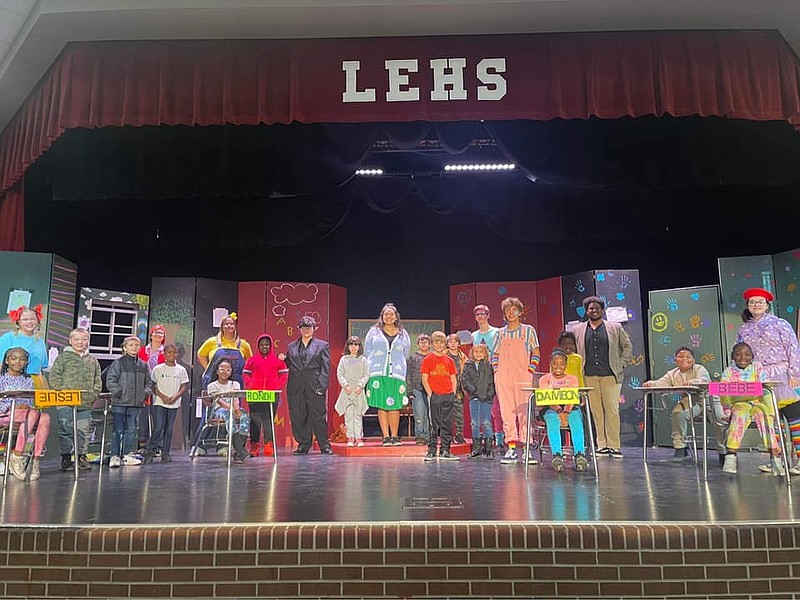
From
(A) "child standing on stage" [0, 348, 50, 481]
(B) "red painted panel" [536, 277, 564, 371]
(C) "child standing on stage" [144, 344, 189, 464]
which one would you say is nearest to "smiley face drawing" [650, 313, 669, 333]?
(B) "red painted panel" [536, 277, 564, 371]

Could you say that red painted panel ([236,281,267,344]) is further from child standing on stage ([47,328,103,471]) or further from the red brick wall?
the red brick wall

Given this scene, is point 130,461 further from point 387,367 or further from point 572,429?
point 572,429

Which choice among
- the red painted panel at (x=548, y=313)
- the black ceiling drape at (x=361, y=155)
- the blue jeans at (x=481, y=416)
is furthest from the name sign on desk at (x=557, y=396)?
the red painted panel at (x=548, y=313)

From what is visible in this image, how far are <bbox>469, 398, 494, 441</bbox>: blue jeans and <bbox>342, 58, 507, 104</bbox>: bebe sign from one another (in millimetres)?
3056

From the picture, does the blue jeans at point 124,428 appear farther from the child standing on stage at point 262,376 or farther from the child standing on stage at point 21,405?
the child standing on stage at point 262,376

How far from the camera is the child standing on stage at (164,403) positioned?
259 inches

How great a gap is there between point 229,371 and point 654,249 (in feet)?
23.1

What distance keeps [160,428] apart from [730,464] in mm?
5526

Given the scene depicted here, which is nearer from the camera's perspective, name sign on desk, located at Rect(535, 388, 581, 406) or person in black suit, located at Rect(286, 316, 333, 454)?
name sign on desk, located at Rect(535, 388, 581, 406)

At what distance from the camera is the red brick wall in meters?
2.61

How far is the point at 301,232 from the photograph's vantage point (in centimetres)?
916

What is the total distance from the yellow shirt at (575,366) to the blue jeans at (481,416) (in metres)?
0.89

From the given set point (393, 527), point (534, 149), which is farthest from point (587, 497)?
point (534, 149)

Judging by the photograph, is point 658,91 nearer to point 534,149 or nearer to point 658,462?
point 534,149
